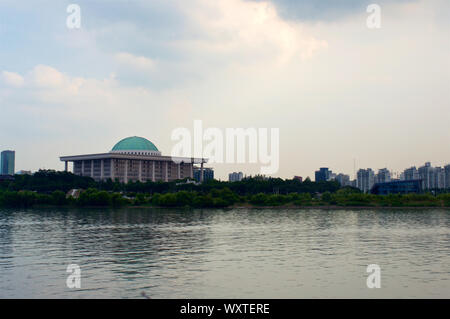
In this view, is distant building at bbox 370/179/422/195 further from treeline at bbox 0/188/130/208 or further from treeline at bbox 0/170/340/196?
treeline at bbox 0/188/130/208

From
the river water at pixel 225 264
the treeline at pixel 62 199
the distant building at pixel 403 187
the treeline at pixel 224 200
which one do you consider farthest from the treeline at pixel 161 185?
the river water at pixel 225 264

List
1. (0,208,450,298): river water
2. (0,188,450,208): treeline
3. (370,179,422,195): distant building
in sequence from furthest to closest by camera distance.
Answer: (370,179,422,195): distant building
(0,188,450,208): treeline
(0,208,450,298): river water

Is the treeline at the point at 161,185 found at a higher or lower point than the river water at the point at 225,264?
higher

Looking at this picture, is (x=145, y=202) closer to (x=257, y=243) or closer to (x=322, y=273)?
(x=257, y=243)

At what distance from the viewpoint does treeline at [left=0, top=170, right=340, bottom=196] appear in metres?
138

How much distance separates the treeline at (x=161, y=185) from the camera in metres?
138

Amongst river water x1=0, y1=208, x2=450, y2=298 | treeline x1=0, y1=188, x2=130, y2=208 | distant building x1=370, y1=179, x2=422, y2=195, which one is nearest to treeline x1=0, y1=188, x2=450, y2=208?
treeline x1=0, y1=188, x2=130, y2=208

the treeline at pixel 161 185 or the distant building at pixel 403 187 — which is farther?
the distant building at pixel 403 187

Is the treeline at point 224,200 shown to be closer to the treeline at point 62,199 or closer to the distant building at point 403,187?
the treeline at point 62,199

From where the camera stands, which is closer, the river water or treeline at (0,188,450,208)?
the river water

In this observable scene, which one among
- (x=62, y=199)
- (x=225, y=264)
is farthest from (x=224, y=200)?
(x=225, y=264)

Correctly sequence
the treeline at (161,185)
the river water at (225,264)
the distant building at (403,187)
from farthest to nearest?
the distant building at (403,187) → the treeline at (161,185) → the river water at (225,264)
